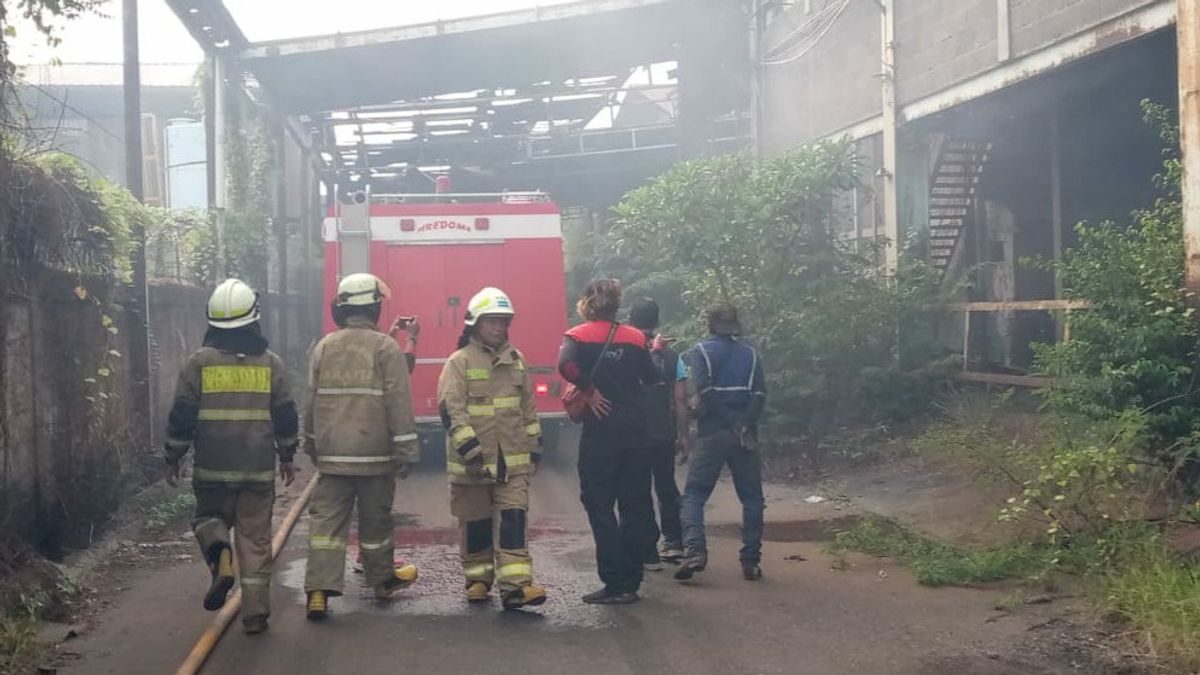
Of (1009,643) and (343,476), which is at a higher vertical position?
(343,476)

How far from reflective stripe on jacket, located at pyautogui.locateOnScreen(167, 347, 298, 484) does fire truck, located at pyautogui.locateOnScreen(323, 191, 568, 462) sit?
6524 mm

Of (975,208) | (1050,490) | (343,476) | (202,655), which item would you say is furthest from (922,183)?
(202,655)

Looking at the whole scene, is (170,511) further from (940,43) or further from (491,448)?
(940,43)

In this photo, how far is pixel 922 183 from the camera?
50.2 ft

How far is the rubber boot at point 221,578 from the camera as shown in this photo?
21.4 ft

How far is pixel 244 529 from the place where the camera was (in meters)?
6.66

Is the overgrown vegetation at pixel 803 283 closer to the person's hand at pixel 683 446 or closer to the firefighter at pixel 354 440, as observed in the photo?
the person's hand at pixel 683 446

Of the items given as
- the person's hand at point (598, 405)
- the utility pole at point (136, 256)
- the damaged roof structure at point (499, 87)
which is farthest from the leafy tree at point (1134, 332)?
the damaged roof structure at point (499, 87)

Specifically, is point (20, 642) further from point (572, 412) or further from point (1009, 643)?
point (1009, 643)

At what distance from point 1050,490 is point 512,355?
3.39 m

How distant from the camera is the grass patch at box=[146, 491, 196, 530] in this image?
10039mm

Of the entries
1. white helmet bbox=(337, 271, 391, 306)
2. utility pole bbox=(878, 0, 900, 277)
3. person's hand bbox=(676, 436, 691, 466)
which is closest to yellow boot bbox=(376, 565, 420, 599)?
white helmet bbox=(337, 271, 391, 306)

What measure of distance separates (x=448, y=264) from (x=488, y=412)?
654 cm

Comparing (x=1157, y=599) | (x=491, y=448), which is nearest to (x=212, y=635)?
(x=491, y=448)
